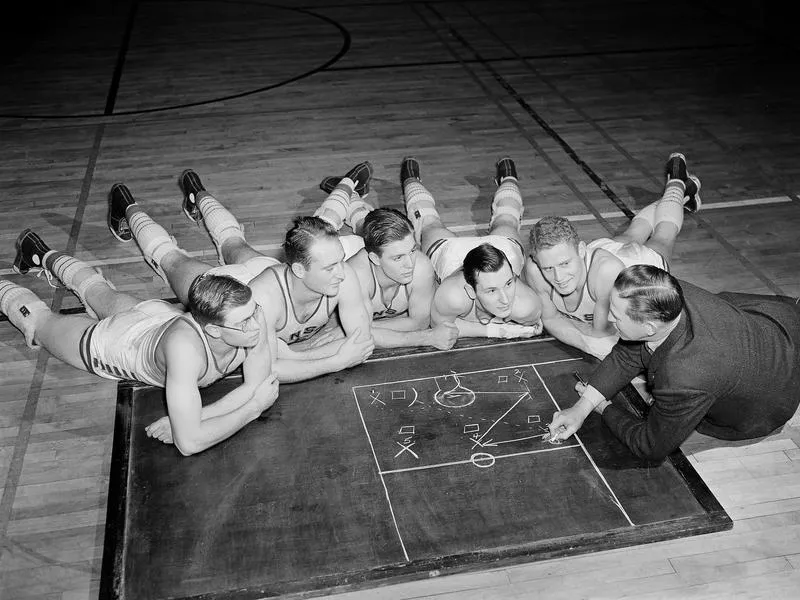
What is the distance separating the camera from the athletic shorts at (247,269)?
4.16 m

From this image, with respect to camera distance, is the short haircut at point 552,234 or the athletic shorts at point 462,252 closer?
the short haircut at point 552,234

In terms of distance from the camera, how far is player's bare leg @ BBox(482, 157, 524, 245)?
16.4 feet

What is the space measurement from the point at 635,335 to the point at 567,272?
0.70 metres

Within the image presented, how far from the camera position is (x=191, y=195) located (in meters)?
5.75

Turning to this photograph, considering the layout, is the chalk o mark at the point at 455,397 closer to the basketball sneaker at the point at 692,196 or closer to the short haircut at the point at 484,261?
the short haircut at the point at 484,261

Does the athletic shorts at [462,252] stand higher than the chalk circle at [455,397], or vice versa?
the athletic shorts at [462,252]

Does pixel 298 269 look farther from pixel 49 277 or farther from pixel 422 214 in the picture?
pixel 49 277

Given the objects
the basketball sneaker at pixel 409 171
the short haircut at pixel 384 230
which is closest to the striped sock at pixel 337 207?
the basketball sneaker at pixel 409 171

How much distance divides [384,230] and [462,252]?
2.25 feet

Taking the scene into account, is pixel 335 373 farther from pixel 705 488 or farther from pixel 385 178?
pixel 385 178

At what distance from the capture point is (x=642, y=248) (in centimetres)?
437

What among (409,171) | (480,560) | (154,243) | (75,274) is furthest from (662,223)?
(75,274)

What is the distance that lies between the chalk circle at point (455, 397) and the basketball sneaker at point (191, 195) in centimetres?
264

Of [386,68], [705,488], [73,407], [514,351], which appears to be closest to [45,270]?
[73,407]
